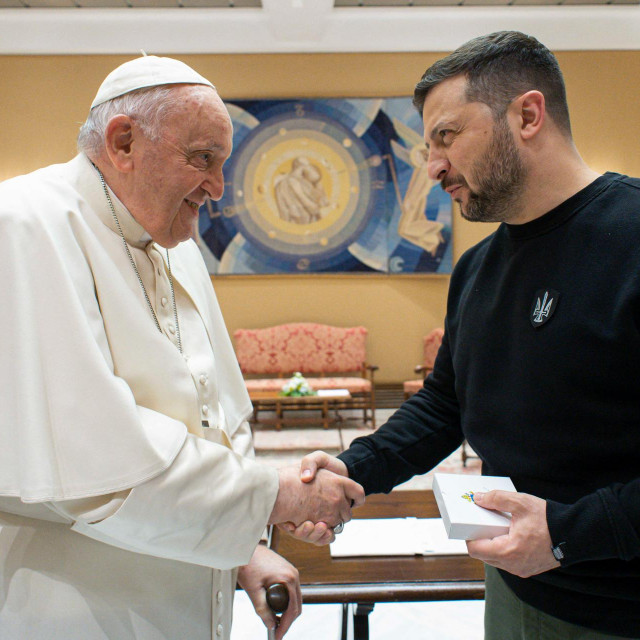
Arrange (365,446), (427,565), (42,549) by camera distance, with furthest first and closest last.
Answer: (427,565) → (365,446) → (42,549)

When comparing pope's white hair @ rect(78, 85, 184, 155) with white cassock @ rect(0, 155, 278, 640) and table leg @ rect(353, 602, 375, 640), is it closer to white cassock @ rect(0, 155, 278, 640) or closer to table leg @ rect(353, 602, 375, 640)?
white cassock @ rect(0, 155, 278, 640)

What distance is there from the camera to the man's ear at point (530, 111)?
1.36 metres

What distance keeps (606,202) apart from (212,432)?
1.05m

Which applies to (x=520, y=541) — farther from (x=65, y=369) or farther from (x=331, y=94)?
(x=331, y=94)

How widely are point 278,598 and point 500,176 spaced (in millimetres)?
1151

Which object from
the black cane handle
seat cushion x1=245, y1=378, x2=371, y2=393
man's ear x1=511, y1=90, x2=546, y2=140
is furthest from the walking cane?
seat cushion x1=245, y1=378, x2=371, y2=393

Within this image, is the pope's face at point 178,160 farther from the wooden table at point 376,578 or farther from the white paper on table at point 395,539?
the white paper on table at point 395,539

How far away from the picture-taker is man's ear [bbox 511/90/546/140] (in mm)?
1363

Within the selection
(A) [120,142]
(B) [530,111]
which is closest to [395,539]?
(B) [530,111]

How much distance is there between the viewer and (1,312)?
44.9 inches

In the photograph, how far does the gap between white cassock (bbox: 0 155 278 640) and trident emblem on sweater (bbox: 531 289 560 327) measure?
0.70m

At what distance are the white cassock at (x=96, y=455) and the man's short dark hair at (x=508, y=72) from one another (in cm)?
88

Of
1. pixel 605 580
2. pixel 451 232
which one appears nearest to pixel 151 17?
pixel 451 232

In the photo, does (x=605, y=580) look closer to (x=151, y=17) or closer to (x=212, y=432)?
(x=212, y=432)
